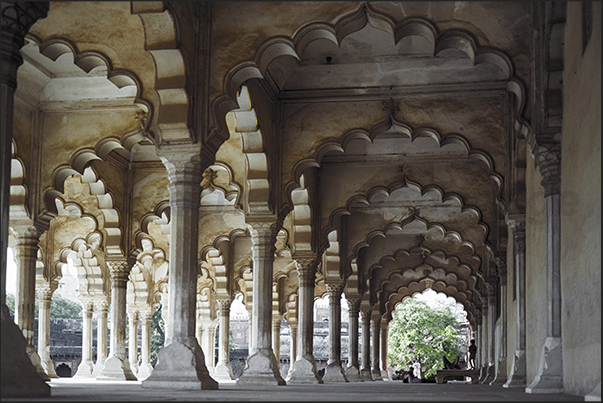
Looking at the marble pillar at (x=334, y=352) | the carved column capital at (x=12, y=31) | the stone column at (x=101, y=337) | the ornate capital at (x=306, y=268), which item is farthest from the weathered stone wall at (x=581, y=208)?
the stone column at (x=101, y=337)

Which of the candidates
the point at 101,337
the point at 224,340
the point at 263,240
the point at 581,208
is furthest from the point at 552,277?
the point at 224,340

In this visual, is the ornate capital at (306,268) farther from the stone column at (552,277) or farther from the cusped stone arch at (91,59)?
the stone column at (552,277)

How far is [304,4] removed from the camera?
12.5 metres

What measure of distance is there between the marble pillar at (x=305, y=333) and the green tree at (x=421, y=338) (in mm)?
41337

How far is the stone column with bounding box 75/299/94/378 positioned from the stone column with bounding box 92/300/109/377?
20cm

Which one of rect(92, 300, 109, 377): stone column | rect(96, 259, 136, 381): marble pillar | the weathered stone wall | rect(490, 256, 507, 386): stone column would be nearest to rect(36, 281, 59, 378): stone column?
rect(92, 300, 109, 377): stone column

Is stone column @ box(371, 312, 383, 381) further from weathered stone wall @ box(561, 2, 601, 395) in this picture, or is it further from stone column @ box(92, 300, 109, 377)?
weathered stone wall @ box(561, 2, 601, 395)

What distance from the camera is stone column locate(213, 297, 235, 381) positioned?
30125 mm

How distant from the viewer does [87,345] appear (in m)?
27.8

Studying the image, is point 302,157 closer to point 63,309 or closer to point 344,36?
point 344,36

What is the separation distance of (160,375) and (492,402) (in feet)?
17.1

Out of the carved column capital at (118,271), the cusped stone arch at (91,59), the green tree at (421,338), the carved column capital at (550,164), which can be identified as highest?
the cusped stone arch at (91,59)

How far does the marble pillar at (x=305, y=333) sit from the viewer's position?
795 inches

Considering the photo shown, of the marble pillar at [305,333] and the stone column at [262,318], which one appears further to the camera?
the marble pillar at [305,333]
